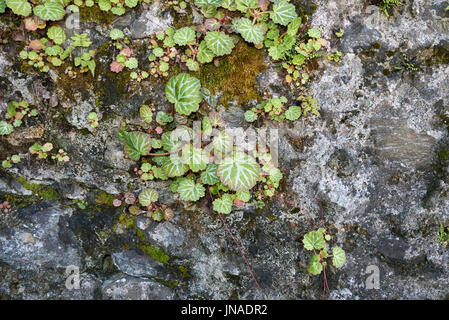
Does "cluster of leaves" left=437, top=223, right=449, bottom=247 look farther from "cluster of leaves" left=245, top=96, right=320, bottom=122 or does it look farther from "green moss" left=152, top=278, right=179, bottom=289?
"green moss" left=152, top=278, right=179, bottom=289

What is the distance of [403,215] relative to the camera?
3.17 meters

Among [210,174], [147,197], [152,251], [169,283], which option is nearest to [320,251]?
[210,174]

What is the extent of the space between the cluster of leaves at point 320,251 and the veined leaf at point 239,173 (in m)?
0.86

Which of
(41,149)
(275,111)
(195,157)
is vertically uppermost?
(275,111)

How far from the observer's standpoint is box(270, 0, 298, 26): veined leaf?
298 cm

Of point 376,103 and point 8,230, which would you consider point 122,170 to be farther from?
point 376,103

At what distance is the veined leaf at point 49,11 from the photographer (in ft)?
9.42

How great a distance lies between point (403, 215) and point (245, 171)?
1.69 meters

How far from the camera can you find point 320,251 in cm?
321

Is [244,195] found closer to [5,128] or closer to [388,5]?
[388,5]

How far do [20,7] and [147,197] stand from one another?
7.07ft

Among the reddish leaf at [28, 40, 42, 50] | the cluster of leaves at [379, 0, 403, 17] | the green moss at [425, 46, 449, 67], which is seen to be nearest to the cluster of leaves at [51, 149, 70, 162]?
the reddish leaf at [28, 40, 42, 50]

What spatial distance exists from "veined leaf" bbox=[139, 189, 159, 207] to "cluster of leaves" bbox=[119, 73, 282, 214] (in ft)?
0.49
